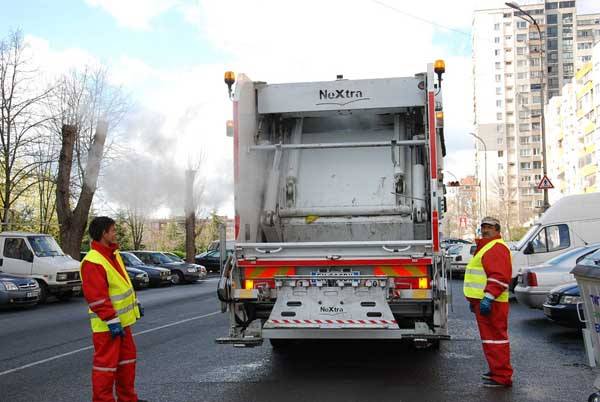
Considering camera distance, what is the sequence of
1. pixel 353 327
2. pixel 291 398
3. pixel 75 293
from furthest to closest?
pixel 75 293
pixel 353 327
pixel 291 398

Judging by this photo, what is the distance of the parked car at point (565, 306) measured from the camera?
375 inches

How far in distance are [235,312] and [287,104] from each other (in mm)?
2600

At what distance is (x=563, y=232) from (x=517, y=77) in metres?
102

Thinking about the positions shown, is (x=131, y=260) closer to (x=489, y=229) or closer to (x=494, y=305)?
(x=489, y=229)

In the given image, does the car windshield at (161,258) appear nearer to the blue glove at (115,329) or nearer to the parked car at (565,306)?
the parked car at (565,306)

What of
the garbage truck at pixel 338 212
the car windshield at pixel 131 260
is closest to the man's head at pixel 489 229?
the garbage truck at pixel 338 212

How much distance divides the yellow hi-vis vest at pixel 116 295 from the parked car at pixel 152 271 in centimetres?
1970

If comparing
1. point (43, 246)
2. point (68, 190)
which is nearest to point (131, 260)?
point (68, 190)

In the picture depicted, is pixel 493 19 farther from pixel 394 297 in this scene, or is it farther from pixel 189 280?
pixel 394 297

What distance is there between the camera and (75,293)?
20125mm

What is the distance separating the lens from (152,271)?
997 inches

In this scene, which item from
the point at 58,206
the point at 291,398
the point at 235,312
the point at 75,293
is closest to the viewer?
the point at 291,398

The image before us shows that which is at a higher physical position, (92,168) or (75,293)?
(92,168)

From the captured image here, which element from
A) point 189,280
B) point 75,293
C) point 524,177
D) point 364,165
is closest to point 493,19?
point 524,177
